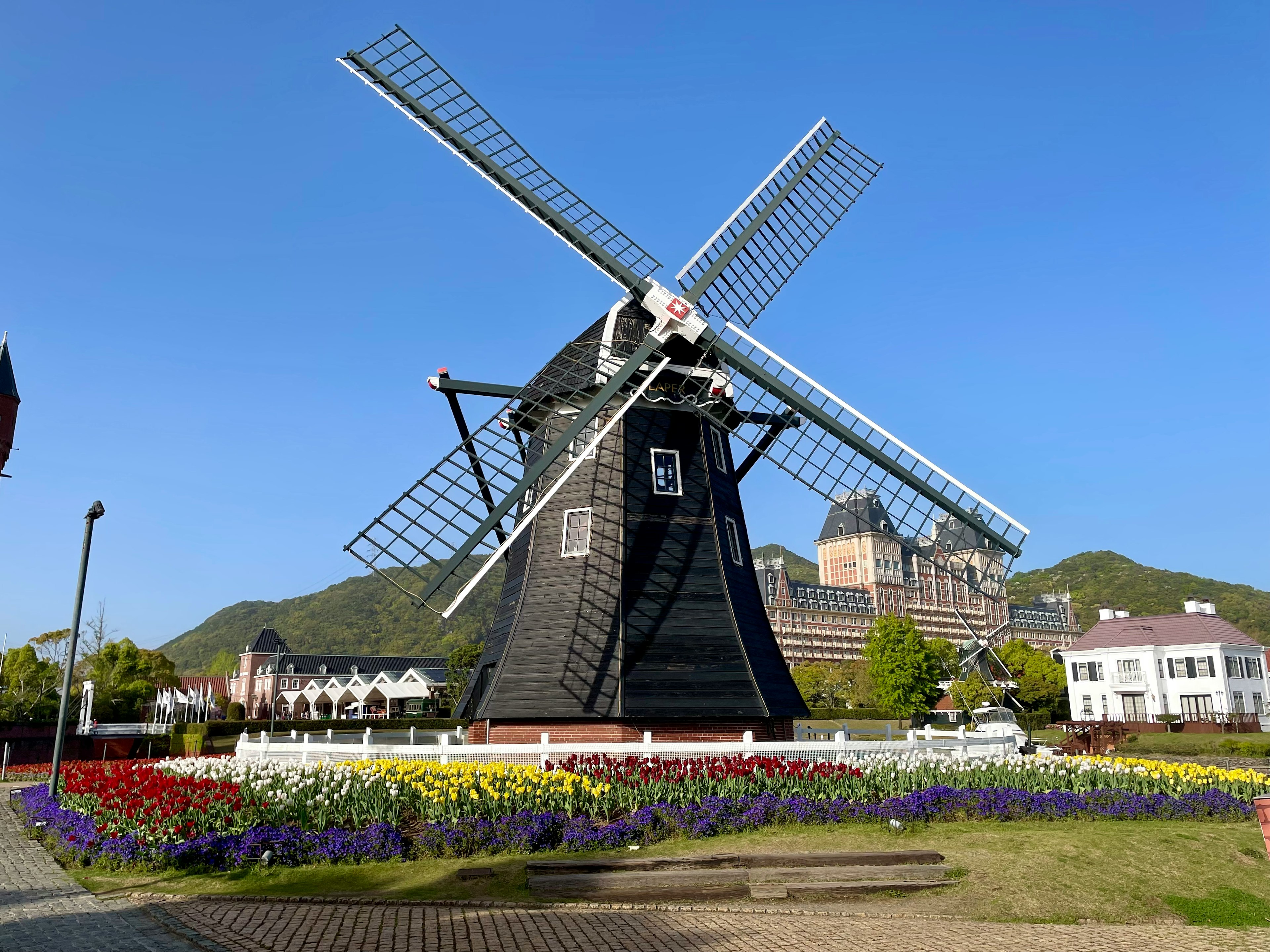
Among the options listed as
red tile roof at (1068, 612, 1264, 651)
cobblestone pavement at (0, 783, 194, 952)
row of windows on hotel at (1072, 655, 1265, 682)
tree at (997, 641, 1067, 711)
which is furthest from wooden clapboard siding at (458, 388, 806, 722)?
tree at (997, 641, 1067, 711)

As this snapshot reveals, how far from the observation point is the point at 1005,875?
10211mm

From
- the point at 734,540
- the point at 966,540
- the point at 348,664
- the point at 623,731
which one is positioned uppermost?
the point at 966,540

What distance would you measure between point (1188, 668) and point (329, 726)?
186ft

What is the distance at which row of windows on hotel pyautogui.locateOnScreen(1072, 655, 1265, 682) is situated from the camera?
60.4 meters

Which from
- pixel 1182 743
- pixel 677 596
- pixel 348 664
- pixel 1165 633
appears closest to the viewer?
pixel 677 596

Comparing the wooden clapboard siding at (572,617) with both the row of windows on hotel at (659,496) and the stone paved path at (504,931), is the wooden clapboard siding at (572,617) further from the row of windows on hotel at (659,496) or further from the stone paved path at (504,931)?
the stone paved path at (504,931)

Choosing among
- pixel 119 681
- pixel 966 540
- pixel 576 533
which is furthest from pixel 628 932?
pixel 119 681

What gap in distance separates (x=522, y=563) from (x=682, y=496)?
418 centimetres

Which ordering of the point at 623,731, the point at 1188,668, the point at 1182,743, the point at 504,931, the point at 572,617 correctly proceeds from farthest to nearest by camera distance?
the point at 1188,668 → the point at 1182,743 → the point at 572,617 → the point at 623,731 → the point at 504,931

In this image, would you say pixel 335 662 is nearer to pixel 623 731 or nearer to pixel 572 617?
pixel 572 617

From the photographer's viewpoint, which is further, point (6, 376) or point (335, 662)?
point (335, 662)

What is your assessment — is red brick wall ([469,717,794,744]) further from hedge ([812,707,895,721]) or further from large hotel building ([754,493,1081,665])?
large hotel building ([754,493,1081,665])

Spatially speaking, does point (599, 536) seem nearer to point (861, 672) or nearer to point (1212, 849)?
point (1212, 849)

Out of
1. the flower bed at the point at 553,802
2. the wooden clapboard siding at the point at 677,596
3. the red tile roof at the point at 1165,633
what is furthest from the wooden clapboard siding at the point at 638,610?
the red tile roof at the point at 1165,633
